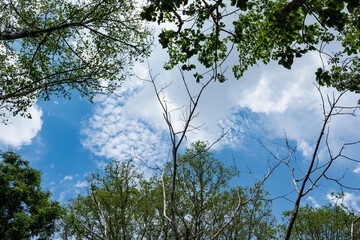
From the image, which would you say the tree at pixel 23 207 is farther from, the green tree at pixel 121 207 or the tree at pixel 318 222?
the tree at pixel 318 222

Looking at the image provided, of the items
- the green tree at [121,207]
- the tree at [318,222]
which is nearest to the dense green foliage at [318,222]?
the tree at [318,222]

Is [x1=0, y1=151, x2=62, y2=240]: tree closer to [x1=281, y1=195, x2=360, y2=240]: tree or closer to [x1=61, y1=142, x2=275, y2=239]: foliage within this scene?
[x1=61, y1=142, x2=275, y2=239]: foliage

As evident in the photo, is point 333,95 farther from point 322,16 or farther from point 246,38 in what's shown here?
point 246,38

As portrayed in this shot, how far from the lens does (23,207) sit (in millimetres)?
17516

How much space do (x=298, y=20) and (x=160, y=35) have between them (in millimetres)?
2681

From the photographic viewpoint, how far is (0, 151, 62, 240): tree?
15.7m

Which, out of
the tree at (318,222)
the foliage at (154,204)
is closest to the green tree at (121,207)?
the foliage at (154,204)

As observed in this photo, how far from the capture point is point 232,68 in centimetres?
647

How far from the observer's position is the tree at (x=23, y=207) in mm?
15688

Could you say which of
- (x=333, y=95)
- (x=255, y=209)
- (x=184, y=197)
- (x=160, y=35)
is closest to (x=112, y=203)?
(x=184, y=197)

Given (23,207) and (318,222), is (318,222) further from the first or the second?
(23,207)

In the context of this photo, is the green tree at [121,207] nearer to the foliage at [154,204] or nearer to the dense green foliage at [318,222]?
the foliage at [154,204]

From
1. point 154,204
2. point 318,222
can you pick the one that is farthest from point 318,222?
point 154,204

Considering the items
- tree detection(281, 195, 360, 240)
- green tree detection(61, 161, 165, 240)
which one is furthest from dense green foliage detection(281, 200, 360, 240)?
green tree detection(61, 161, 165, 240)
